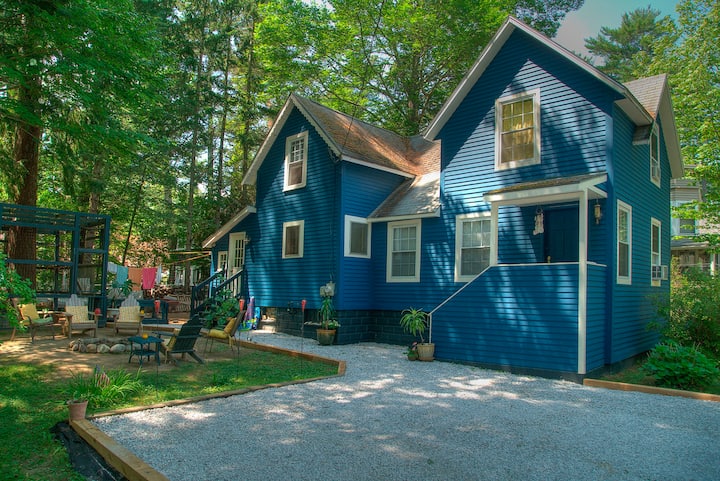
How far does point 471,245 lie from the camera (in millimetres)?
12500

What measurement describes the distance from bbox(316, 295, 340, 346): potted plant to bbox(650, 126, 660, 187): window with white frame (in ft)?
30.5

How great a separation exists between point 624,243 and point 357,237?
23.2ft

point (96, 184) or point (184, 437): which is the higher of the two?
point (96, 184)

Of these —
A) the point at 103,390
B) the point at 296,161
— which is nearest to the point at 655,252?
the point at 296,161

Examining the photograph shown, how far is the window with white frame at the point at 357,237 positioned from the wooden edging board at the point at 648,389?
7335 mm

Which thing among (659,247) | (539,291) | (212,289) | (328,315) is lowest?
(328,315)

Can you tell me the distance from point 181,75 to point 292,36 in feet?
19.9

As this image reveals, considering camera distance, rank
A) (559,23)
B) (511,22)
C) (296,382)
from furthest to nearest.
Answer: (559,23)
(511,22)
(296,382)

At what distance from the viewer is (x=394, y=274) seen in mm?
14461

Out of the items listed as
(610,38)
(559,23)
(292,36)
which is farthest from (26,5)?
(610,38)

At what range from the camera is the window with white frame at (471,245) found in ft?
40.2

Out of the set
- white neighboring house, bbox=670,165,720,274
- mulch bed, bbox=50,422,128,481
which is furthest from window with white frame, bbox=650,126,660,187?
mulch bed, bbox=50,422,128,481

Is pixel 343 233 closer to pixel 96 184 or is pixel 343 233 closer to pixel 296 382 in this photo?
pixel 296 382

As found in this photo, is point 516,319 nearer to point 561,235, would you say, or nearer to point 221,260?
point 561,235
